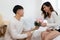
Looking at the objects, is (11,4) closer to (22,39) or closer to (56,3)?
(56,3)

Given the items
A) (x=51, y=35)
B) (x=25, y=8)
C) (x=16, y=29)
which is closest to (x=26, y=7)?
(x=25, y=8)

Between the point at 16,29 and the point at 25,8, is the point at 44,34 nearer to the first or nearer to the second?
the point at 16,29

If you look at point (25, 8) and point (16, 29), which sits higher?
point (25, 8)

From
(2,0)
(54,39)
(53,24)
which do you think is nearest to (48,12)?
(53,24)

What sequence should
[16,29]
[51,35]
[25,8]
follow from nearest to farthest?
[51,35]
[16,29]
[25,8]

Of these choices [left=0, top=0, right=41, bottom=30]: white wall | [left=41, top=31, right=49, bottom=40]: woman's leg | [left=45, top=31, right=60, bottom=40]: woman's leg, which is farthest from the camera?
[left=0, top=0, right=41, bottom=30]: white wall

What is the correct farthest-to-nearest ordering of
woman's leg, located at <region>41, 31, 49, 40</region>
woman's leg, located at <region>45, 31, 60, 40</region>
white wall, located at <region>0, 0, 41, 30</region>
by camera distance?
1. white wall, located at <region>0, 0, 41, 30</region>
2. woman's leg, located at <region>41, 31, 49, 40</region>
3. woman's leg, located at <region>45, 31, 60, 40</region>

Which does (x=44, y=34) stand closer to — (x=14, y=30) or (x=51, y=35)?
(x=51, y=35)

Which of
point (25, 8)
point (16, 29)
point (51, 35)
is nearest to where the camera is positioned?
point (51, 35)

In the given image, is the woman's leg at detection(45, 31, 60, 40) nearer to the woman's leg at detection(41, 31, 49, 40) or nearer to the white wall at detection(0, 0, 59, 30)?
the woman's leg at detection(41, 31, 49, 40)

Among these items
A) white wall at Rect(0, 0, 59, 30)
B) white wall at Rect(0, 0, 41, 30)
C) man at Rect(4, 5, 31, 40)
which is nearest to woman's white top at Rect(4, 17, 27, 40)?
man at Rect(4, 5, 31, 40)

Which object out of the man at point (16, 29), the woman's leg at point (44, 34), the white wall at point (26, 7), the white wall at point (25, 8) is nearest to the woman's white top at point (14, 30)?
the man at point (16, 29)

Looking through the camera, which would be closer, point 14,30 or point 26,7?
point 14,30

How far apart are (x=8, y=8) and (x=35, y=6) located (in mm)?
654
